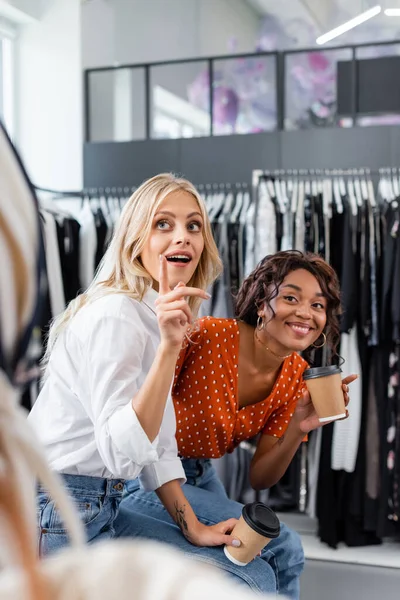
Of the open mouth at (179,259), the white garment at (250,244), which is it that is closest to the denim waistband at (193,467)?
the open mouth at (179,259)

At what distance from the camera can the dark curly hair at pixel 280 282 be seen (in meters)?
1.92

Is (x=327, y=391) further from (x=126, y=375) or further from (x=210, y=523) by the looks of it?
(x=126, y=375)

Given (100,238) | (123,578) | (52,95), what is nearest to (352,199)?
(100,238)

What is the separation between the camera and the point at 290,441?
1872 millimetres

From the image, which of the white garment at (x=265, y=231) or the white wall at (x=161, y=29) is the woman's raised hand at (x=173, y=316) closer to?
the white garment at (x=265, y=231)

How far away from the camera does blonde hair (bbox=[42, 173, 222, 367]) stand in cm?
163

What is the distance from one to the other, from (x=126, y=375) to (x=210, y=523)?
0.46 meters

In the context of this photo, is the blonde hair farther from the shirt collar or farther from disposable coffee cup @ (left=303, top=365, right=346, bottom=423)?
disposable coffee cup @ (left=303, top=365, right=346, bottom=423)

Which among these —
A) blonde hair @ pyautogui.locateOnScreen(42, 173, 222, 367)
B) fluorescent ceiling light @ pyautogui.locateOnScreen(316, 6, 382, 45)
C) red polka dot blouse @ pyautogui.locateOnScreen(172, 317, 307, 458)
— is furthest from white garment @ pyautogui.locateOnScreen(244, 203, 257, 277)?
Result: blonde hair @ pyautogui.locateOnScreen(42, 173, 222, 367)

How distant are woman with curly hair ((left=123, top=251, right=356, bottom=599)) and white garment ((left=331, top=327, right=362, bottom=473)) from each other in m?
1.26

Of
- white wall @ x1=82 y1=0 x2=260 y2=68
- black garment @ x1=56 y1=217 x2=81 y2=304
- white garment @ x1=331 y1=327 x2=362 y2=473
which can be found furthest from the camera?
white wall @ x1=82 y1=0 x2=260 y2=68

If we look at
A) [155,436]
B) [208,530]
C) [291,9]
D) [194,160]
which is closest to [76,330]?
[155,436]

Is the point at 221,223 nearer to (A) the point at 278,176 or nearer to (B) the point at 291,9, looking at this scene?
(A) the point at 278,176

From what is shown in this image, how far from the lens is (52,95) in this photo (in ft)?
13.8
